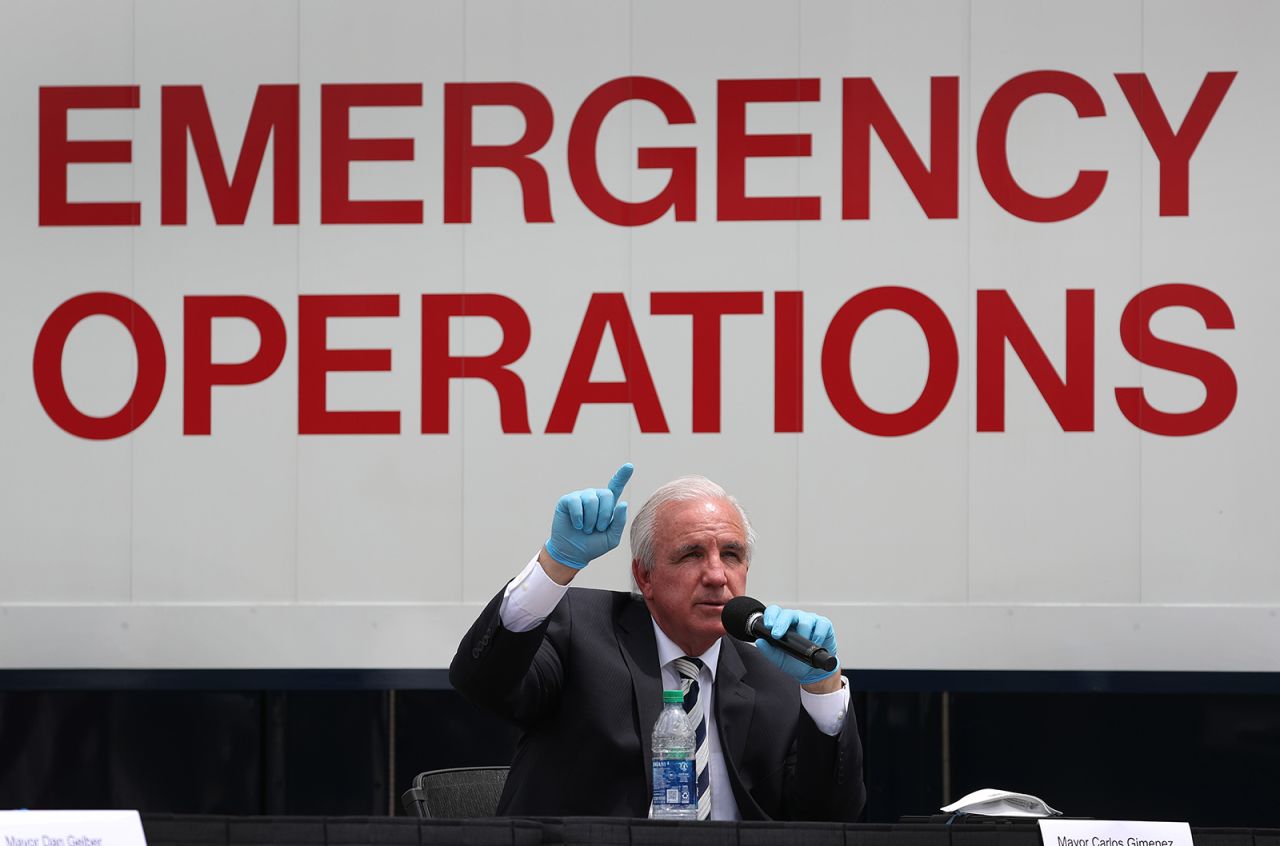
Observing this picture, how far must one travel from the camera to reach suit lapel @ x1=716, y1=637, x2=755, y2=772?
224cm

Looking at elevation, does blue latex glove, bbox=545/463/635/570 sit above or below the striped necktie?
above

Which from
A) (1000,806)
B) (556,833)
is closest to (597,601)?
(1000,806)

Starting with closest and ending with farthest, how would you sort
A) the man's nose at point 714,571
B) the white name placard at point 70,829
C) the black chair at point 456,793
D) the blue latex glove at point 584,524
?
the white name placard at point 70,829 → the blue latex glove at point 584,524 → the man's nose at point 714,571 → the black chair at point 456,793

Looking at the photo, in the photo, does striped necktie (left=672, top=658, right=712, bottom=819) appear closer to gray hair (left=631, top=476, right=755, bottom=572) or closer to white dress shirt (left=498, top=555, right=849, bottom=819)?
Answer: white dress shirt (left=498, top=555, right=849, bottom=819)

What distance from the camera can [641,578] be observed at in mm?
2391

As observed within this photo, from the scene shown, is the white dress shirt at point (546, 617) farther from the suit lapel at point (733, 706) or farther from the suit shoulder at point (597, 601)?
A: the suit shoulder at point (597, 601)

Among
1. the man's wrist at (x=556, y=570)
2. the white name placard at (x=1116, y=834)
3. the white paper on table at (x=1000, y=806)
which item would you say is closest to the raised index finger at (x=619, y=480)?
the man's wrist at (x=556, y=570)

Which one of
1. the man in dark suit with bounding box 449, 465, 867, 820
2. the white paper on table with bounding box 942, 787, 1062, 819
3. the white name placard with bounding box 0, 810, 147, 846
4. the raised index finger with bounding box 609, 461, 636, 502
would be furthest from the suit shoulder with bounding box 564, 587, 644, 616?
the white name placard with bounding box 0, 810, 147, 846

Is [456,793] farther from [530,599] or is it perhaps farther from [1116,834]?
[1116,834]

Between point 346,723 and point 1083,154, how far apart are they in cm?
211

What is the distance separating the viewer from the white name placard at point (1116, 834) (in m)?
1.38

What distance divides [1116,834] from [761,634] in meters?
0.61

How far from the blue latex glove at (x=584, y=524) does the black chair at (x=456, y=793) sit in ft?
1.94

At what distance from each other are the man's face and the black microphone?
0.31 m
